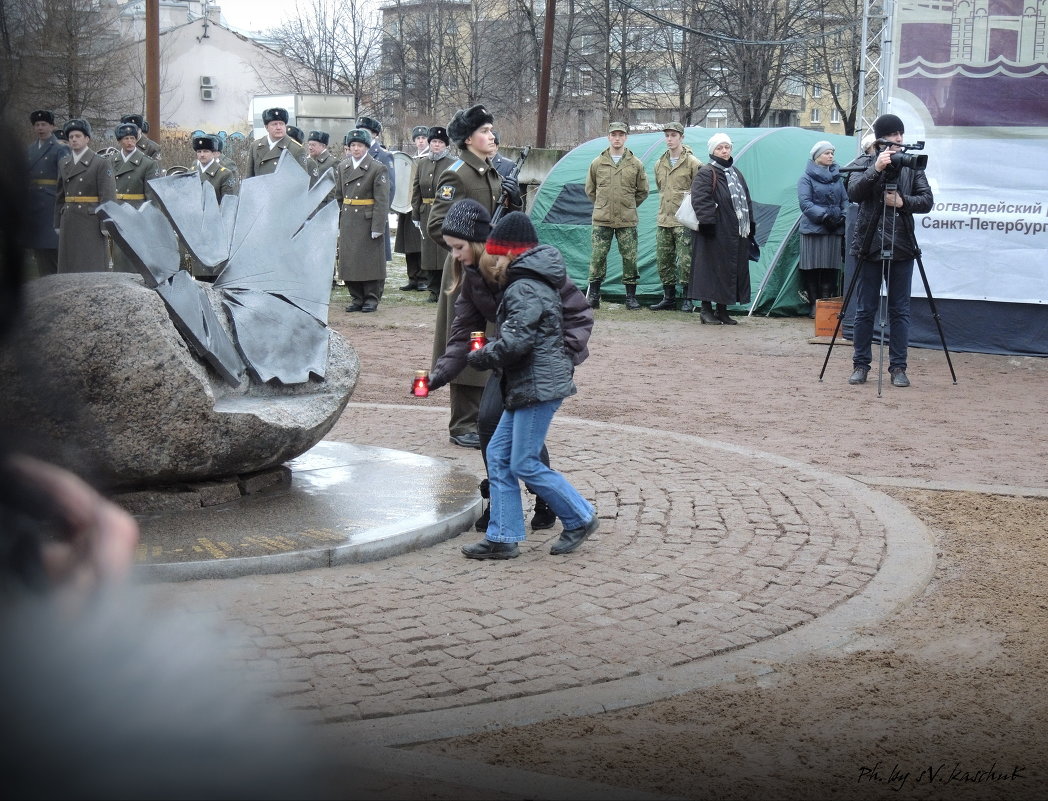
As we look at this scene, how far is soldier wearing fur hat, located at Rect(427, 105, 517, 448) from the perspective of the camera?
8000 millimetres

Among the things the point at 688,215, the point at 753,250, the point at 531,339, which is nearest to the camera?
the point at 531,339

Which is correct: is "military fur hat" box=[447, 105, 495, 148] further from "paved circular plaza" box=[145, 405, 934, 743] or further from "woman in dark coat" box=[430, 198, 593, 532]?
"paved circular plaza" box=[145, 405, 934, 743]

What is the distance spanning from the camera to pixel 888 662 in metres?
4.57

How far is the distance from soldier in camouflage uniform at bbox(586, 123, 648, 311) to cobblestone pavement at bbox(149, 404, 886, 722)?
9148mm

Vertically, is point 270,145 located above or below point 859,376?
above

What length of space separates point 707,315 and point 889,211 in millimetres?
4954

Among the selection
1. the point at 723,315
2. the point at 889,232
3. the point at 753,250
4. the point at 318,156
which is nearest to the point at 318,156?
the point at 318,156

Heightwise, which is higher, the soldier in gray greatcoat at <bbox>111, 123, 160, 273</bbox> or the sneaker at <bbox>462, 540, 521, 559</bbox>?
the soldier in gray greatcoat at <bbox>111, 123, 160, 273</bbox>

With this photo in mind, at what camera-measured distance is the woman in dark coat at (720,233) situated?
1486cm

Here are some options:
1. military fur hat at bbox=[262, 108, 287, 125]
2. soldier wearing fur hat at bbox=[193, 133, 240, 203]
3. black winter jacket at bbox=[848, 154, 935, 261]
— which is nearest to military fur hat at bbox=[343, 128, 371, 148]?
military fur hat at bbox=[262, 108, 287, 125]

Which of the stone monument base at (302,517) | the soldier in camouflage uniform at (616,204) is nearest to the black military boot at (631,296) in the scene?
the soldier in camouflage uniform at (616,204)

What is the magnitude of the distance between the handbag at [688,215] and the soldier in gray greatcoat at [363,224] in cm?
384

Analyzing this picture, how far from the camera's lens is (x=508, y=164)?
18.0m

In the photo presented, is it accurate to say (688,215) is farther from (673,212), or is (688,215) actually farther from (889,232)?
(889,232)
